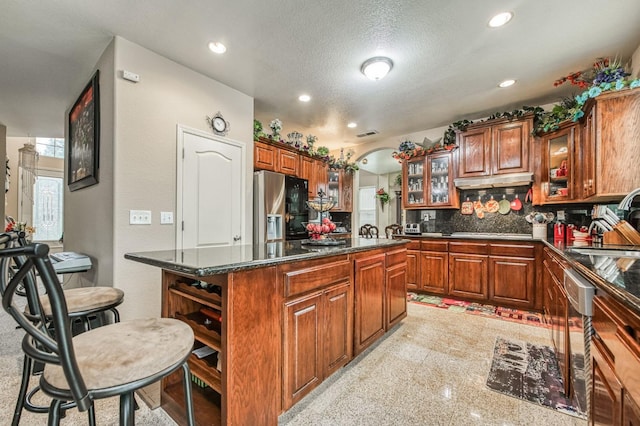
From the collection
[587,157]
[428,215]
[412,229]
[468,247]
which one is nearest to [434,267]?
[468,247]

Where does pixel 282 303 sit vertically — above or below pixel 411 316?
above

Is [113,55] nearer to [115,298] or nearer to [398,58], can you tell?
[115,298]

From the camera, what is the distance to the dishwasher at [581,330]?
3.73 ft

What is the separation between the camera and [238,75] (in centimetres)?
303

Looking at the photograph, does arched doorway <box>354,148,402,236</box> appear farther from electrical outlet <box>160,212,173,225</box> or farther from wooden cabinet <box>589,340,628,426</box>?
wooden cabinet <box>589,340,628,426</box>

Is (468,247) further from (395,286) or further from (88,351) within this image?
(88,351)

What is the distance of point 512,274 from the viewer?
348 cm

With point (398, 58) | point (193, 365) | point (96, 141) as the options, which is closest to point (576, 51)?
point (398, 58)

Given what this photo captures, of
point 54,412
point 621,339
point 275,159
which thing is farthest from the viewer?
point 275,159

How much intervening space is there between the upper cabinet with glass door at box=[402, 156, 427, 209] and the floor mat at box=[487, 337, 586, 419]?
8.13ft

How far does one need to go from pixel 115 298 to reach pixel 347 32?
8.52 feet

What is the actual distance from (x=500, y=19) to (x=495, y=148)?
204cm

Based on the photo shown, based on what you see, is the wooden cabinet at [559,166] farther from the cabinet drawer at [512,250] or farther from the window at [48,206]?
the window at [48,206]

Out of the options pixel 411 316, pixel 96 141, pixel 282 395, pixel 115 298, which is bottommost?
pixel 411 316
